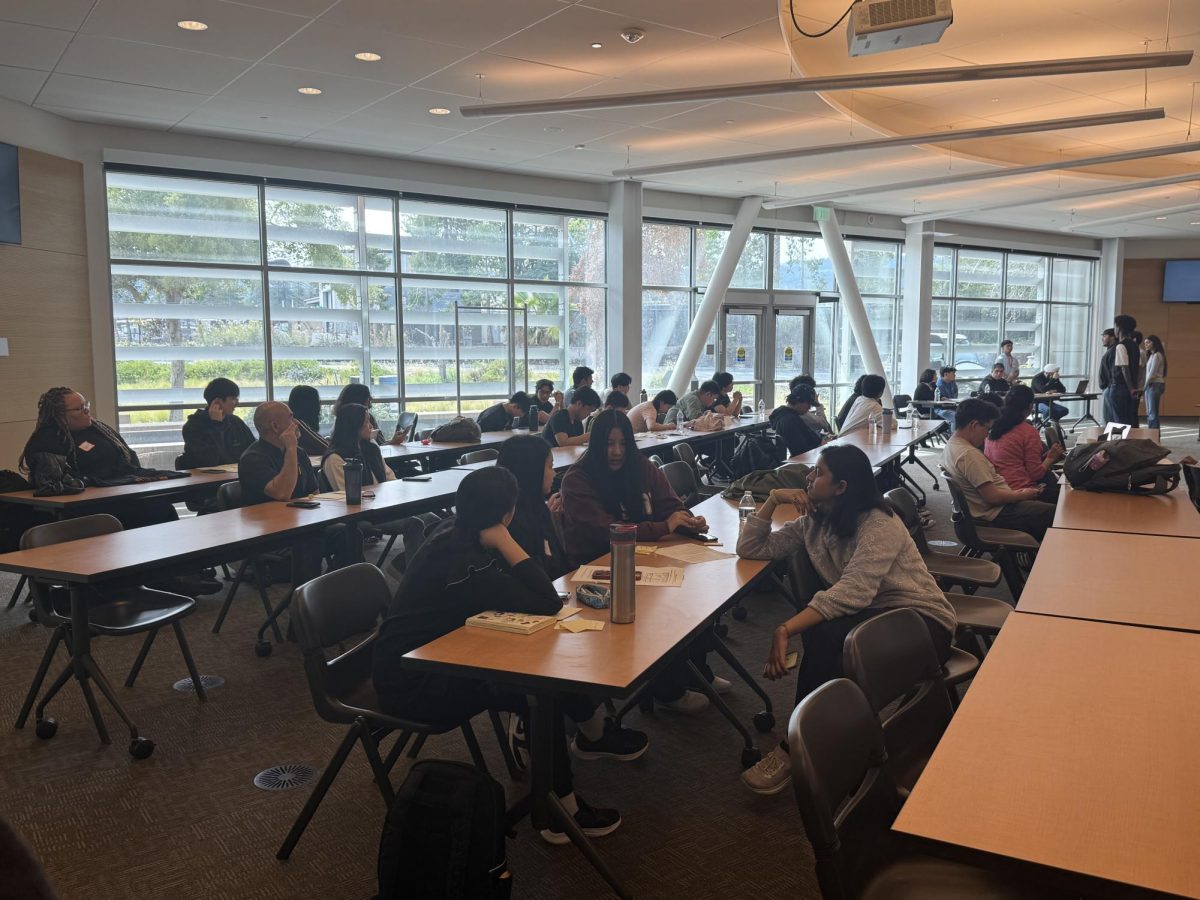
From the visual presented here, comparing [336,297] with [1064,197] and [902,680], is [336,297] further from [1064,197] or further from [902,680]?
[1064,197]

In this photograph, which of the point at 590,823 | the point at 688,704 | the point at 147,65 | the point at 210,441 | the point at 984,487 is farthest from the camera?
the point at 210,441

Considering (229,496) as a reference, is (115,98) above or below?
above

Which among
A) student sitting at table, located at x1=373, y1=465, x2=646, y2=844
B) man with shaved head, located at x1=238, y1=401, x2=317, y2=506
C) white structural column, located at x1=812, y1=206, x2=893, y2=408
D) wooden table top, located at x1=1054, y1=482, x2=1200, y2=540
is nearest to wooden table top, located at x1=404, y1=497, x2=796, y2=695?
student sitting at table, located at x1=373, y1=465, x2=646, y2=844

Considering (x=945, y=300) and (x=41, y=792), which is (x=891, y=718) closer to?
(x=41, y=792)

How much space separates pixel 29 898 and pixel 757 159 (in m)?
9.53

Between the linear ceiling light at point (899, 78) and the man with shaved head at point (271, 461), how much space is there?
9.36ft

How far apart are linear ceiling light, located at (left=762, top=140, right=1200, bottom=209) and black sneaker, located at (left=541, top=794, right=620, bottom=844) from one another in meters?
8.88

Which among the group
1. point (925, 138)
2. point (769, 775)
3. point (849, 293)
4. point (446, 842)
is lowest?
point (769, 775)

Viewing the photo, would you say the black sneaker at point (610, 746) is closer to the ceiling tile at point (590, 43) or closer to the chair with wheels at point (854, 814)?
the chair with wheels at point (854, 814)

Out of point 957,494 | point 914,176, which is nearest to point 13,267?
point 957,494

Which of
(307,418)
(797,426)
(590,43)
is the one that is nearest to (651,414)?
(797,426)

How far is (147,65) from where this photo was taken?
21.6ft

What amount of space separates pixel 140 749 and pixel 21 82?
19.6 feet

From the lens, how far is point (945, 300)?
17156 mm
